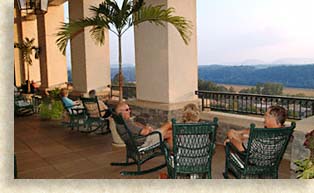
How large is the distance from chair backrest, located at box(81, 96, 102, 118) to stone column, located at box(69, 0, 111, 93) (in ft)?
9.13

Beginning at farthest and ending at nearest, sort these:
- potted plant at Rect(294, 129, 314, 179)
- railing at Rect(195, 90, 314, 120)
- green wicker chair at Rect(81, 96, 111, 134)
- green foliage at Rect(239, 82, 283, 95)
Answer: green wicker chair at Rect(81, 96, 111, 134)
green foliage at Rect(239, 82, 283, 95)
railing at Rect(195, 90, 314, 120)
potted plant at Rect(294, 129, 314, 179)

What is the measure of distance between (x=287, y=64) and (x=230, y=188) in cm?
511

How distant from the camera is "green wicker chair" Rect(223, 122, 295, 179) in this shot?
300 centimetres

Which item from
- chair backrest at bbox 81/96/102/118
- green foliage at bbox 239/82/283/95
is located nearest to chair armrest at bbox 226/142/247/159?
green foliage at bbox 239/82/283/95

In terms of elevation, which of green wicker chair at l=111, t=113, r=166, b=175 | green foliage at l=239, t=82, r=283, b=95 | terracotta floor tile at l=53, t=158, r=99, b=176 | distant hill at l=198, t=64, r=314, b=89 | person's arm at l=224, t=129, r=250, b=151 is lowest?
terracotta floor tile at l=53, t=158, r=99, b=176

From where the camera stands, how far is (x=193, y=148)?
319 cm

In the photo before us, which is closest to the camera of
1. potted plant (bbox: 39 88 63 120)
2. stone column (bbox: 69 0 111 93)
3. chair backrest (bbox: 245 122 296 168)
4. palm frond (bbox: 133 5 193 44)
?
chair backrest (bbox: 245 122 296 168)

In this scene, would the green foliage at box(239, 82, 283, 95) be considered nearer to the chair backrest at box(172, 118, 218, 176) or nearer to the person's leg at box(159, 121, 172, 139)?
the person's leg at box(159, 121, 172, 139)

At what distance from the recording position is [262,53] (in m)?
7.75

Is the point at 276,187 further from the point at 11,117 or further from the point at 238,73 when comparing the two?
the point at 238,73

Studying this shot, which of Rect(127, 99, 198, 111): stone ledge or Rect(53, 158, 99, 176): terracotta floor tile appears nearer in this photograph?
Rect(53, 158, 99, 176): terracotta floor tile

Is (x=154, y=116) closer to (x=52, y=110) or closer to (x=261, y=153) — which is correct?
(x=261, y=153)

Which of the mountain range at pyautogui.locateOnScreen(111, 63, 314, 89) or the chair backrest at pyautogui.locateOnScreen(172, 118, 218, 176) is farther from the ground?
the mountain range at pyautogui.locateOnScreen(111, 63, 314, 89)

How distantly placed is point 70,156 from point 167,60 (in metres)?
2.47
